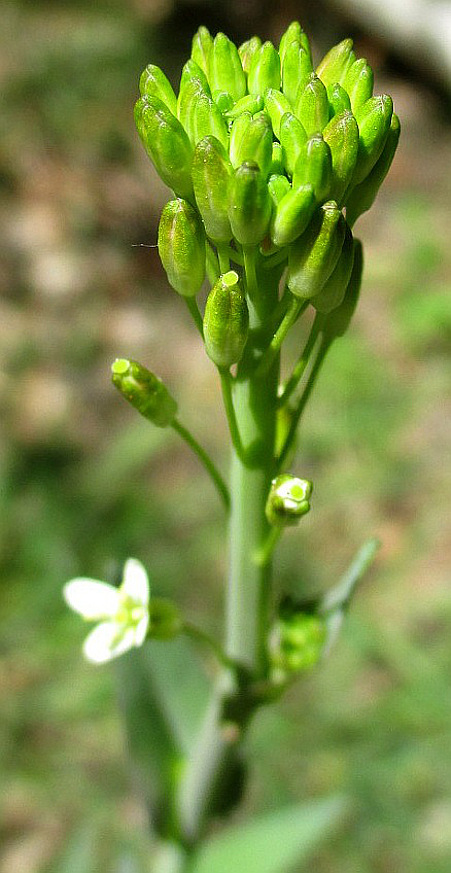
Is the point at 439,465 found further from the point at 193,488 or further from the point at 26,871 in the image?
the point at 26,871

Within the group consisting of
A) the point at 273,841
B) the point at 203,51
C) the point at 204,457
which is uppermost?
the point at 203,51

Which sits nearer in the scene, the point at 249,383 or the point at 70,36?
the point at 249,383

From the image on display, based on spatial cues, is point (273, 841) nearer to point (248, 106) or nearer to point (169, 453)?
point (248, 106)

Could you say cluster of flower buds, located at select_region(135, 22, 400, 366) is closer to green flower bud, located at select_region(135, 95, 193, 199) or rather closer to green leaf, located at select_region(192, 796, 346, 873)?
green flower bud, located at select_region(135, 95, 193, 199)

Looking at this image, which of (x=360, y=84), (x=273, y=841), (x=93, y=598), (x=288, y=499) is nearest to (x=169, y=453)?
(x=273, y=841)

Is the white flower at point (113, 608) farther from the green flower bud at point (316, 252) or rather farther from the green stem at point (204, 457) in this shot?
the green flower bud at point (316, 252)

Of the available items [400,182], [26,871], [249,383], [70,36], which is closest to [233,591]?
[249,383]

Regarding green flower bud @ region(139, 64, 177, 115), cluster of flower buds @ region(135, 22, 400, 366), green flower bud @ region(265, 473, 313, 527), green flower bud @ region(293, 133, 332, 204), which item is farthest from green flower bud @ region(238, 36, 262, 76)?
green flower bud @ region(265, 473, 313, 527)
